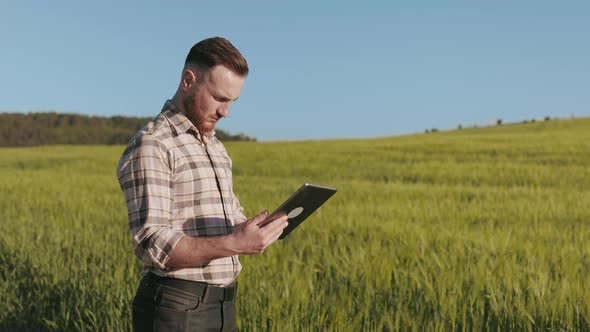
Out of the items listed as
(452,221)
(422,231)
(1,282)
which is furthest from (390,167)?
(1,282)

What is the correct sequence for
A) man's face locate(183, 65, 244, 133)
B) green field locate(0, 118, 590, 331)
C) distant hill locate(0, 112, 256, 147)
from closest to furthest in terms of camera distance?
man's face locate(183, 65, 244, 133), green field locate(0, 118, 590, 331), distant hill locate(0, 112, 256, 147)

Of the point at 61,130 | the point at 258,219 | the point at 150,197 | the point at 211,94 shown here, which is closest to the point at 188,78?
the point at 211,94

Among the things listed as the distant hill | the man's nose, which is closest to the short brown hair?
the man's nose

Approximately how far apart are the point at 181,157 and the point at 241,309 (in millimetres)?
1733

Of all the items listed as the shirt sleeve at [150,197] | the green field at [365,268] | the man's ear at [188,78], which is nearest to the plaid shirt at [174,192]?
the shirt sleeve at [150,197]

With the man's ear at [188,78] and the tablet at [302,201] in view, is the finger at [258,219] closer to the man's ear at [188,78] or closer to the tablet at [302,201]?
the tablet at [302,201]

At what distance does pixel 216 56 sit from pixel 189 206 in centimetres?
54

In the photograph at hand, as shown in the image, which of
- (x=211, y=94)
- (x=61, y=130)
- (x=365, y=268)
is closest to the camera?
(x=211, y=94)

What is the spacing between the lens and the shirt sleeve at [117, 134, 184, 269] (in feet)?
6.82

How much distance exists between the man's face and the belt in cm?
59

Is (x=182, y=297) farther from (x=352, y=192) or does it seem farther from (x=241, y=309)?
(x=352, y=192)

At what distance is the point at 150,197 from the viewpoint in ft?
6.91

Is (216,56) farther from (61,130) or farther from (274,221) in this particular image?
(61,130)

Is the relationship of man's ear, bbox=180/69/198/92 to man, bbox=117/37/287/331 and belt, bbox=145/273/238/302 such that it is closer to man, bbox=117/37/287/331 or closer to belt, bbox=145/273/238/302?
man, bbox=117/37/287/331
